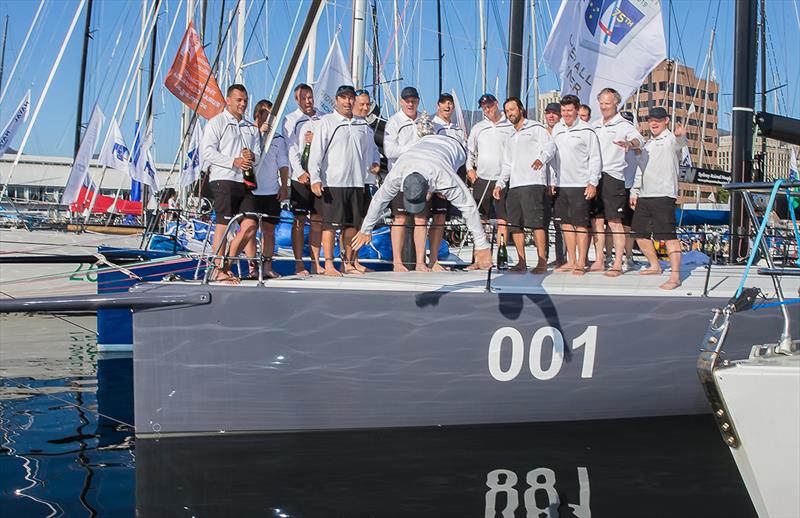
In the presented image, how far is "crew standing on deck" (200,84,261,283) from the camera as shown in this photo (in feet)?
22.0

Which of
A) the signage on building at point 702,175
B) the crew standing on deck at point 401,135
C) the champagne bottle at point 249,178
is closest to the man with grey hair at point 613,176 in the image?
the crew standing on deck at point 401,135

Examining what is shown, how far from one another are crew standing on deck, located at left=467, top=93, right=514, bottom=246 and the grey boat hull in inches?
65.3

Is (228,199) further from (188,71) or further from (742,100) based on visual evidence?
(742,100)

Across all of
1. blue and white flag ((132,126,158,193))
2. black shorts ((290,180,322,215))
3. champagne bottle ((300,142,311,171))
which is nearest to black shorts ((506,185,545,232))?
black shorts ((290,180,322,215))

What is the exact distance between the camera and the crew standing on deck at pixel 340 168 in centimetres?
699

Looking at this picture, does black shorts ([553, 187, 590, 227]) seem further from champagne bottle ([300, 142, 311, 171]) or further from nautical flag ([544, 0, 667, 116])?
champagne bottle ([300, 142, 311, 171])

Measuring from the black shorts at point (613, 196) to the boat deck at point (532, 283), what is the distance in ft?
1.78

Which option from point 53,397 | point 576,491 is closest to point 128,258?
point 53,397

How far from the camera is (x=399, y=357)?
6250 mm

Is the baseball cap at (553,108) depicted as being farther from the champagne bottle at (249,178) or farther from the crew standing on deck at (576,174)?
the champagne bottle at (249,178)

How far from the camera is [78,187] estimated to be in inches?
521

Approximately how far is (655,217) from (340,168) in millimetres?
2663

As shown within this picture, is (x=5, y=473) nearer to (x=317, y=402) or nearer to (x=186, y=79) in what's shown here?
(x=317, y=402)

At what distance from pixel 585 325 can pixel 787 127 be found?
2.39 m
